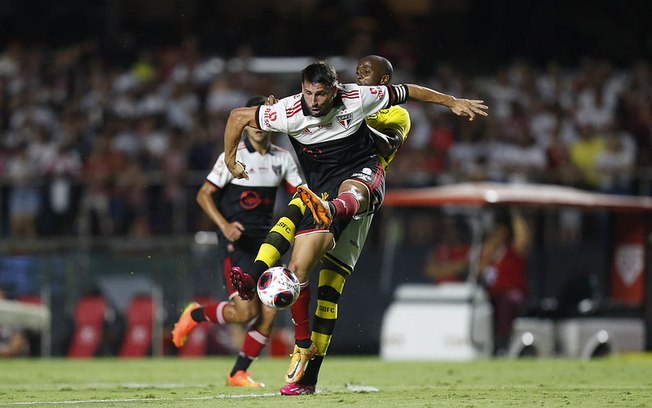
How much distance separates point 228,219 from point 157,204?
27.3ft

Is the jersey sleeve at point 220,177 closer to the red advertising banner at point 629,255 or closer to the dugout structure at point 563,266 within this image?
the dugout structure at point 563,266

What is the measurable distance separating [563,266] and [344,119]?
10483 millimetres

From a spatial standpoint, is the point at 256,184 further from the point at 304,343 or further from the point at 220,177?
the point at 304,343

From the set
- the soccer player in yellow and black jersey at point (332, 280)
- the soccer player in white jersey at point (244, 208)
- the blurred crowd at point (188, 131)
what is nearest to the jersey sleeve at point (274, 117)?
the soccer player in yellow and black jersey at point (332, 280)

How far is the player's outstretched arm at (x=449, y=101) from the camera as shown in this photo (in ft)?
32.6

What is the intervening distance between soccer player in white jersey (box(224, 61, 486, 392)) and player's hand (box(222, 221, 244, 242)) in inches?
69.5

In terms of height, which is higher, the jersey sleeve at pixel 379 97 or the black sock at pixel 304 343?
the jersey sleeve at pixel 379 97

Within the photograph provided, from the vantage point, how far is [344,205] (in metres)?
9.64

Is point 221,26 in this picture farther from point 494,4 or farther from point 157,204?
point 157,204

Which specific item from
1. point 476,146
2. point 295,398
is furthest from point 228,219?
point 476,146

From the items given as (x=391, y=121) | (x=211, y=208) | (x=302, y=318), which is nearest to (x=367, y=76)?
(x=391, y=121)

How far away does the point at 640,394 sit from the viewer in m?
10.1

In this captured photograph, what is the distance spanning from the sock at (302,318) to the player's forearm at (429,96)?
63.4 inches

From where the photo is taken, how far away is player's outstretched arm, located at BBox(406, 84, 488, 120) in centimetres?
994
